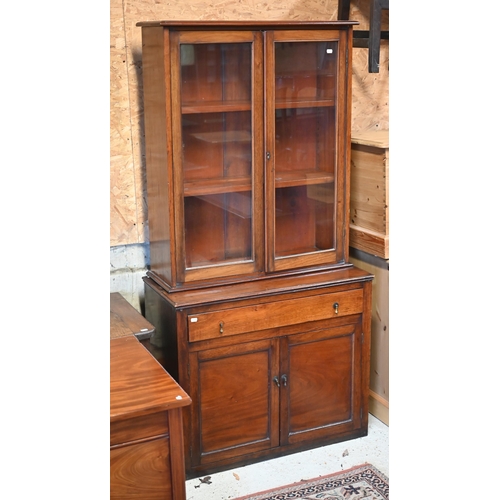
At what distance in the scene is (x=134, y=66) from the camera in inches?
102

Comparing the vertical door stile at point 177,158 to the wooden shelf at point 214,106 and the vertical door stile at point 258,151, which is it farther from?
the vertical door stile at point 258,151

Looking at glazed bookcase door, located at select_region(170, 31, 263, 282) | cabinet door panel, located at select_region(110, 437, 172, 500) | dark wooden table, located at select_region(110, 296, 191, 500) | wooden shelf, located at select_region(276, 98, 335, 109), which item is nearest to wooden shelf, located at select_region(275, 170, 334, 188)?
glazed bookcase door, located at select_region(170, 31, 263, 282)

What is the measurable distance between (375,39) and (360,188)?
590 mm

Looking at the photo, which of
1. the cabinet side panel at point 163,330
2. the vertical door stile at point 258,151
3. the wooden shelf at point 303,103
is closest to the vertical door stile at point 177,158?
the cabinet side panel at point 163,330

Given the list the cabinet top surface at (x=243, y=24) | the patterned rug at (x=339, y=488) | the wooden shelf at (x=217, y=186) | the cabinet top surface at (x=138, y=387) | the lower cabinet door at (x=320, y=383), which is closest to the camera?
the cabinet top surface at (x=138, y=387)

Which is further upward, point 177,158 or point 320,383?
point 177,158

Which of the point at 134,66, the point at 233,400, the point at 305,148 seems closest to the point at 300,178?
the point at 305,148

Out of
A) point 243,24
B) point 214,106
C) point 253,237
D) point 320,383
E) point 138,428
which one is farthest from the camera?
point 320,383

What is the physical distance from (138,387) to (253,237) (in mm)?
929

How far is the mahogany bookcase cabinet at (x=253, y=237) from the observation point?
94.3 inches

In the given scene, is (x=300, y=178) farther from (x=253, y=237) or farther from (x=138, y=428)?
(x=138, y=428)

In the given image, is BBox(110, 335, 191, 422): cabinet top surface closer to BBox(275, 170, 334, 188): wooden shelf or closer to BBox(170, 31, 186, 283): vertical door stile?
BBox(170, 31, 186, 283): vertical door stile
